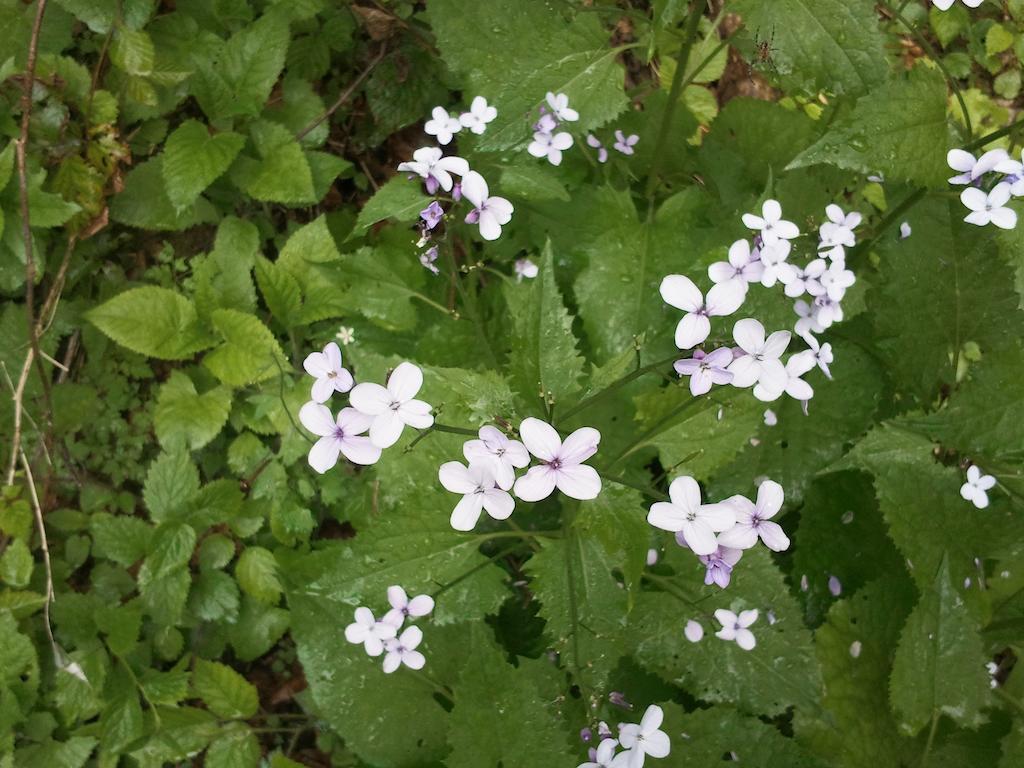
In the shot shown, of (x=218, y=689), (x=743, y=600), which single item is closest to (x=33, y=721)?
(x=218, y=689)

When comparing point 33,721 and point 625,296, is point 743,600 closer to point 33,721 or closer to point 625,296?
point 625,296

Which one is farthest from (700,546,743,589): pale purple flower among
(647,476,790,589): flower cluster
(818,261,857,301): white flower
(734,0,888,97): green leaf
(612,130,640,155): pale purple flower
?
(612,130,640,155): pale purple flower

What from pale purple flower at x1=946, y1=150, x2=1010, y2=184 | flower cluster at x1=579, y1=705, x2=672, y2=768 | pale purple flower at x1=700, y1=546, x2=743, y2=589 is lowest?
flower cluster at x1=579, y1=705, x2=672, y2=768

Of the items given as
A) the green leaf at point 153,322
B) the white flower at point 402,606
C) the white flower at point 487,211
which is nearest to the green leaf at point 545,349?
the white flower at point 487,211

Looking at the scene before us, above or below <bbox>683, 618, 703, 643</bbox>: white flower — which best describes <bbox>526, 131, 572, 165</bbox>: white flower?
above

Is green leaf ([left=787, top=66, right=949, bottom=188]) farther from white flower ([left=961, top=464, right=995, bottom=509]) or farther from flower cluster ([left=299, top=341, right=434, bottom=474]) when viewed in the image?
flower cluster ([left=299, top=341, right=434, bottom=474])

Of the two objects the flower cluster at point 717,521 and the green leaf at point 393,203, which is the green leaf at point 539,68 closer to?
the green leaf at point 393,203

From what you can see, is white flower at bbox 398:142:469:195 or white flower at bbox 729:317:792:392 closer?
A: white flower at bbox 729:317:792:392
